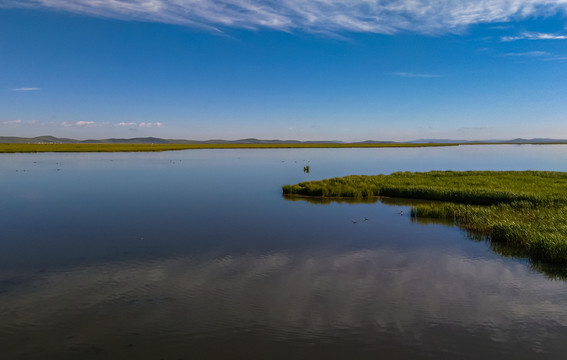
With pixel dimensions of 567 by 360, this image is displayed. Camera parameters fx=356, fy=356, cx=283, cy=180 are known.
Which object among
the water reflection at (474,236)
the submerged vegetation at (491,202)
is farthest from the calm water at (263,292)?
the submerged vegetation at (491,202)

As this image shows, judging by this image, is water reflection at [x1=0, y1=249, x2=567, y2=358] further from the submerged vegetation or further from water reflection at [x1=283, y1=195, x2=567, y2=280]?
the submerged vegetation

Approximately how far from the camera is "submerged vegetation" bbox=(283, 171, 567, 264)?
17.5 metres

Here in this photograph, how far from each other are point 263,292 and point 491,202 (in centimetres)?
2353

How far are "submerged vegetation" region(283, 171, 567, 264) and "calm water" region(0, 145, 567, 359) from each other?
1632mm

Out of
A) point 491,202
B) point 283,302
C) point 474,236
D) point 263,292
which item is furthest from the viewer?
point 491,202

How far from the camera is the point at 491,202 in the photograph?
28.1 meters

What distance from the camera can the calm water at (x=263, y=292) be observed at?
30.1ft

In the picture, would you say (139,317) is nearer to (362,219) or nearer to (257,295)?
(257,295)

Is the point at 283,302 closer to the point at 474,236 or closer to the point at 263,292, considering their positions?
the point at 263,292

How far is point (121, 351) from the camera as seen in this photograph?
879 cm

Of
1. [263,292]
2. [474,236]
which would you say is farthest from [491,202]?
[263,292]

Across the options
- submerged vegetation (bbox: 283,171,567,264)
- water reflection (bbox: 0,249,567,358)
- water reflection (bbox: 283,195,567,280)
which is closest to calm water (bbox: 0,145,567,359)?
water reflection (bbox: 0,249,567,358)

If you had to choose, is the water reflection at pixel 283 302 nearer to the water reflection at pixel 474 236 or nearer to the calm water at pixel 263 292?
the calm water at pixel 263 292

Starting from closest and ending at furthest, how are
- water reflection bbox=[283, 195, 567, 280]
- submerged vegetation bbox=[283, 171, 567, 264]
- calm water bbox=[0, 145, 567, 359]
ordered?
calm water bbox=[0, 145, 567, 359], water reflection bbox=[283, 195, 567, 280], submerged vegetation bbox=[283, 171, 567, 264]
